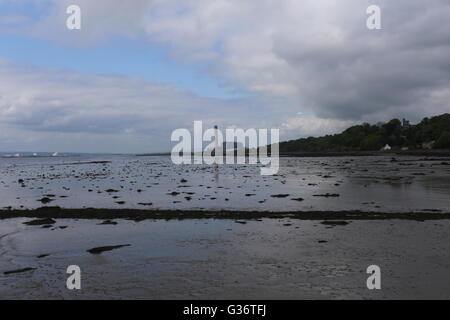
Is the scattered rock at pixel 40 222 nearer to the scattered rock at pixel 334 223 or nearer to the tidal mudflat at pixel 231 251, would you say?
the tidal mudflat at pixel 231 251

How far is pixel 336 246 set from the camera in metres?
12.8

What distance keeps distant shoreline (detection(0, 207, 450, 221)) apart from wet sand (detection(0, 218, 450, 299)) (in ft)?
3.58

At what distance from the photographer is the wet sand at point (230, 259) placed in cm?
899

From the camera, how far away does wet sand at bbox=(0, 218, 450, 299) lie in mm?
8992

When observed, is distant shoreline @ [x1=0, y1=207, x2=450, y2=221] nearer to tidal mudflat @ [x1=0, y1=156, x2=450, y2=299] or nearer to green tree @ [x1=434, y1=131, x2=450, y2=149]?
tidal mudflat @ [x1=0, y1=156, x2=450, y2=299]

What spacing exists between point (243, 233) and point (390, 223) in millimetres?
6496

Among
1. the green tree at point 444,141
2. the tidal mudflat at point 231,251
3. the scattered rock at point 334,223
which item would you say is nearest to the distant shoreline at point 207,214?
the tidal mudflat at point 231,251

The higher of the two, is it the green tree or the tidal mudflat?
the green tree

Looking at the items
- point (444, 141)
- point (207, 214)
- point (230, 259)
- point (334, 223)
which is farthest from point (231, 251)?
point (444, 141)

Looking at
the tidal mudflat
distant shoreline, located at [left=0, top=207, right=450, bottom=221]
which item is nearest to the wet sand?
the tidal mudflat

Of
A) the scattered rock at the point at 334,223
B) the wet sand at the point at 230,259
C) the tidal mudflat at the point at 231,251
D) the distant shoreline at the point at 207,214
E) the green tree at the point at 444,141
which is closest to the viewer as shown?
the wet sand at the point at 230,259

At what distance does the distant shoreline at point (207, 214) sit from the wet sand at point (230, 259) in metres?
1.09
